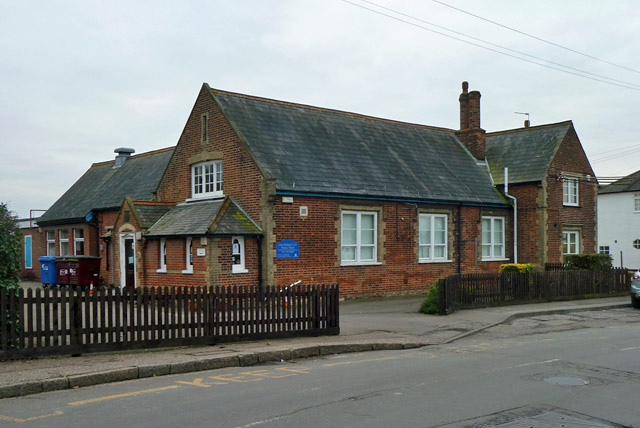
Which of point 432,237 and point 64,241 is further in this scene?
point 64,241

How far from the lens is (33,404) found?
310 inches

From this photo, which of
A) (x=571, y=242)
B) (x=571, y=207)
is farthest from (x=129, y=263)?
(x=571, y=242)

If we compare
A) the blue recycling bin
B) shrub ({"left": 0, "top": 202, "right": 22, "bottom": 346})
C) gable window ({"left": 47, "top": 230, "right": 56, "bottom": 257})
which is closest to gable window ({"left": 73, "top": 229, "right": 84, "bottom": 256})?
gable window ({"left": 47, "top": 230, "right": 56, "bottom": 257})

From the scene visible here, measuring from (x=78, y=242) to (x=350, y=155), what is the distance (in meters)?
15.2

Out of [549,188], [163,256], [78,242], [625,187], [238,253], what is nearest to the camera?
[238,253]

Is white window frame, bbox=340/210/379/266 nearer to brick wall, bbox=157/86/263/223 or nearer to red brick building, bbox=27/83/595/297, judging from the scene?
red brick building, bbox=27/83/595/297

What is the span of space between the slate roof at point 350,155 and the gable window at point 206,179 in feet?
6.92

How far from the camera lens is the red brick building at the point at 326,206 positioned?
2081cm

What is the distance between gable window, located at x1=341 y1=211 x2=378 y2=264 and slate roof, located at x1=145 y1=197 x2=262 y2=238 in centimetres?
365

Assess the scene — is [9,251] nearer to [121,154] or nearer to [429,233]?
[429,233]

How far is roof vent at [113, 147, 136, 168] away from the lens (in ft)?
117

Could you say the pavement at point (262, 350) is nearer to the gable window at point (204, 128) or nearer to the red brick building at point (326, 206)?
the red brick building at point (326, 206)

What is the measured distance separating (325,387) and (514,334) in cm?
768

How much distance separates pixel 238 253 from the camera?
20547mm
